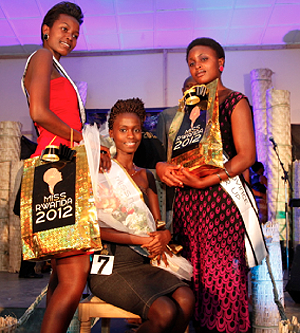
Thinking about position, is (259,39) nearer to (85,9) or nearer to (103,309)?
(85,9)

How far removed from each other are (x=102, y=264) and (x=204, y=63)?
40.6 inches

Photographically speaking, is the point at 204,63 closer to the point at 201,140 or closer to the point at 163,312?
the point at 201,140

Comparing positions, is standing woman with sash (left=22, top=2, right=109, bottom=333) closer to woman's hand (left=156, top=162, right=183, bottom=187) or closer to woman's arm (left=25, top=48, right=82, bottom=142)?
woman's arm (left=25, top=48, right=82, bottom=142)

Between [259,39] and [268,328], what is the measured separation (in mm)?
5012

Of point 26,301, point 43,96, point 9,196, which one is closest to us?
point 43,96

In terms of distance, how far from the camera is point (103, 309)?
1.60 metres

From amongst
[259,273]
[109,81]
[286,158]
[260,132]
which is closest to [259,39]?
[260,132]

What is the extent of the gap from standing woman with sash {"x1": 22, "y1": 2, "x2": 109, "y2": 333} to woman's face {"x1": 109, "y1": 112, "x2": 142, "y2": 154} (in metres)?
0.30

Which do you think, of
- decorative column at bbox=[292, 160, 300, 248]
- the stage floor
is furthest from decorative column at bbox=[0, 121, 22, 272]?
decorative column at bbox=[292, 160, 300, 248]

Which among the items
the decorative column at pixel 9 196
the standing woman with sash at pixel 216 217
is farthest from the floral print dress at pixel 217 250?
the decorative column at pixel 9 196

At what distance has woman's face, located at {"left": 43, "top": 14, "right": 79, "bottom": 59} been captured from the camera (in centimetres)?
167

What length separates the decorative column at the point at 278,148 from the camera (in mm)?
5348

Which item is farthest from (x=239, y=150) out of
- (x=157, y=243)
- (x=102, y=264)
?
(x=102, y=264)

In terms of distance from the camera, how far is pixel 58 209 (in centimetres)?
137
